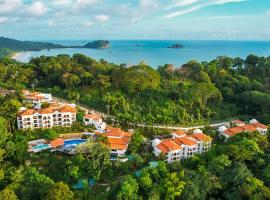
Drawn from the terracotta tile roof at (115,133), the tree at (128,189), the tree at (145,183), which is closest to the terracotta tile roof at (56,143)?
the terracotta tile roof at (115,133)

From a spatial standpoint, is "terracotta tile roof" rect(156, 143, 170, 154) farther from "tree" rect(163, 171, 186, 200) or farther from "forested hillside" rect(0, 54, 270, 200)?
"tree" rect(163, 171, 186, 200)

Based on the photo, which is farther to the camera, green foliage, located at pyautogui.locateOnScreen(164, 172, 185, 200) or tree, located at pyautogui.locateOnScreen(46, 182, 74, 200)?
green foliage, located at pyautogui.locateOnScreen(164, 172, 185, 200)

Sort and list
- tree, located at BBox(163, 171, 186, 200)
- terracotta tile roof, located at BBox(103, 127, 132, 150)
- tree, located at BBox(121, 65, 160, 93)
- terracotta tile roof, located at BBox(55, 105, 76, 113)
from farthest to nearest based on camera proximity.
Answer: tree, located at BBox(121, 65, 160, 93), terracotta tile roof, located at BBox(55, 105, 76, 113), terracotta tile roof, located at BBox(103, 127, 132, 150), tree, located at BBox(163, 171, 186, 200)

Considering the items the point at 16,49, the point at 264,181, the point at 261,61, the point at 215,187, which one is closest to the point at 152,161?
the point at 215,187

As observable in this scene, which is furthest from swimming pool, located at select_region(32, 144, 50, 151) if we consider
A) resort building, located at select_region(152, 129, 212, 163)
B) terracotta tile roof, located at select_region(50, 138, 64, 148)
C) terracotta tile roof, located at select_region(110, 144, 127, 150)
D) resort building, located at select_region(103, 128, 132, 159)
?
resort building, located at select_region(152, 129, 212, 163)

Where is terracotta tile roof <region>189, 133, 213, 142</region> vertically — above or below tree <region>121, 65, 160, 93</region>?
below

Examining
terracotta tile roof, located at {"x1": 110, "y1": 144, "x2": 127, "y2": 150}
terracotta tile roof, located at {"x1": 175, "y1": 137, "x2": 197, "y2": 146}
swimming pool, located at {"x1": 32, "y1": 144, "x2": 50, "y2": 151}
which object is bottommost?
swimming pool, located at {"x1": 32, "y1": 144, "x2": 50, "y2": 151}

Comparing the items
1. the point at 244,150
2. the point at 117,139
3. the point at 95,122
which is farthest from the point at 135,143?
the point at 244,150

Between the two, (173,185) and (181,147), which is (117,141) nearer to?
(181,147)
